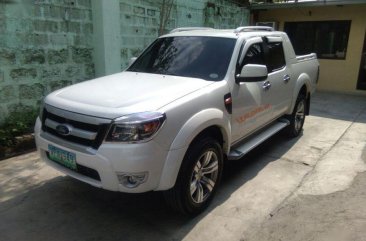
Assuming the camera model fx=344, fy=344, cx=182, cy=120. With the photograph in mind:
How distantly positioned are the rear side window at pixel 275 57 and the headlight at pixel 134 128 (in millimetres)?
2562

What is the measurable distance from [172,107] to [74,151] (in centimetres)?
96

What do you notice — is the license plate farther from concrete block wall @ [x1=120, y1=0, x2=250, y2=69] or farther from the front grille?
concrete block wall @ [x1=120, y1=0, x2=250, y2=69]

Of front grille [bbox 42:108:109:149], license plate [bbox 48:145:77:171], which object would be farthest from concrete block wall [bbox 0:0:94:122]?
license plate [bbox 48:145:77:171]

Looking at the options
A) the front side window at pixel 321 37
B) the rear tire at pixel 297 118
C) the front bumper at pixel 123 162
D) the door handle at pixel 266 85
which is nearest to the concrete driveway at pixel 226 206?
the front bumper at pixel 123 162

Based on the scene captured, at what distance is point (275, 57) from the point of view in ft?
16.8

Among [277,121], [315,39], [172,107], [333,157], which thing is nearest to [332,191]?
[333,157]

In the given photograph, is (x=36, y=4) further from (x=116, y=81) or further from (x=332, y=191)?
(x=332, y=191)

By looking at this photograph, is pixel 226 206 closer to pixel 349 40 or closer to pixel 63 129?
pixel 63 129

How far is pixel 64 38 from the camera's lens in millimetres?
6348

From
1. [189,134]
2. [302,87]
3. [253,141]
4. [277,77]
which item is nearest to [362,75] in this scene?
[302,87]

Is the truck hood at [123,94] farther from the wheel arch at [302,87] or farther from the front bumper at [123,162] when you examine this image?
the wheel arch at [302,87]

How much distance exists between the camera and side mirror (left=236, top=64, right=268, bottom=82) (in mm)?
3803

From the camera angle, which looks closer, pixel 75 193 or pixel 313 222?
pixel 313 222

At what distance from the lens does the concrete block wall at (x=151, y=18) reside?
7.52 m
